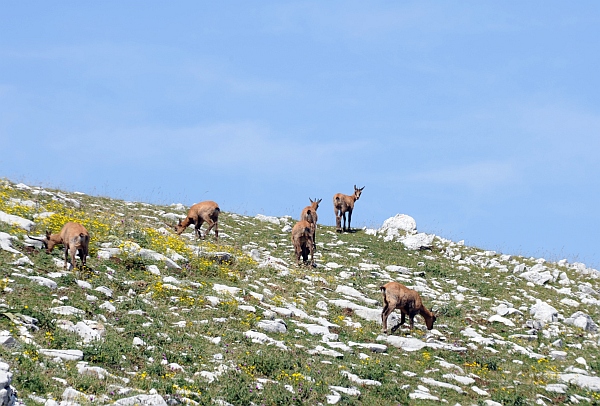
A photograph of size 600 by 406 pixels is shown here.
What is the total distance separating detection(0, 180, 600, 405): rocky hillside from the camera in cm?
1010

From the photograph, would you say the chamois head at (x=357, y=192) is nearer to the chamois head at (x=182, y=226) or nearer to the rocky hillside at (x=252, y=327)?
the rocky hillside at (x=252, y=327)

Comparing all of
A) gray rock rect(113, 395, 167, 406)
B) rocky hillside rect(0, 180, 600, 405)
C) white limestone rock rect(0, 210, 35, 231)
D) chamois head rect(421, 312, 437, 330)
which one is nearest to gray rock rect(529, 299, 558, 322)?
rocky hillside rect(0, 180, 600, 405)

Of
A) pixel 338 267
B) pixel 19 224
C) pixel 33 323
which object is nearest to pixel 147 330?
pixel 33 323

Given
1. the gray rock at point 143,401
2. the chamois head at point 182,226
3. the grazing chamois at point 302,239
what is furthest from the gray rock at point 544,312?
the gray rock at point 143,401

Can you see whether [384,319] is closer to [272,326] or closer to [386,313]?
[386,313]

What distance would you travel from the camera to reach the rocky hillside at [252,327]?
1010 cm

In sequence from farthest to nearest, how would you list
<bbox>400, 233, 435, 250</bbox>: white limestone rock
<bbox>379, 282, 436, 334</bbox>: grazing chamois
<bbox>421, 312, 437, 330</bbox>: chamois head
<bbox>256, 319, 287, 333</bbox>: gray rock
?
<bbox>400, 233, 435, 250</bbox>: white limestone rock < <bbox>421, 312, 437, 330</bbox>: chamois head < <bbox>379, 282, 436, 334</bbox>: grazing chamois < <bbox>256, 319, 287, 333</bbox>: gray rock

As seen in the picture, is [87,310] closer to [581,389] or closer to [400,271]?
[581,389]

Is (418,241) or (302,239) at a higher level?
(418,241)

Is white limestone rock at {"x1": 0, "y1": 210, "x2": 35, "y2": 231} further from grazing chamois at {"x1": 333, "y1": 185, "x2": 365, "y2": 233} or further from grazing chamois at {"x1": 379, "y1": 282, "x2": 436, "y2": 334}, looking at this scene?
grazing chamois at {"x1": 333, "y1": 185, "x2": 365, "y2": 233}

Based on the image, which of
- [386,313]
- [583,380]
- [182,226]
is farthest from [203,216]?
[583,380]

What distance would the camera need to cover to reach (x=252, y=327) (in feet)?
45.6

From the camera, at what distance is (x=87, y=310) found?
1235cm

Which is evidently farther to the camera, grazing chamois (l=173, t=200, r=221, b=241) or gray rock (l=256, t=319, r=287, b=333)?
grazing chamois (l=173, t=200, r=221, b=241)
